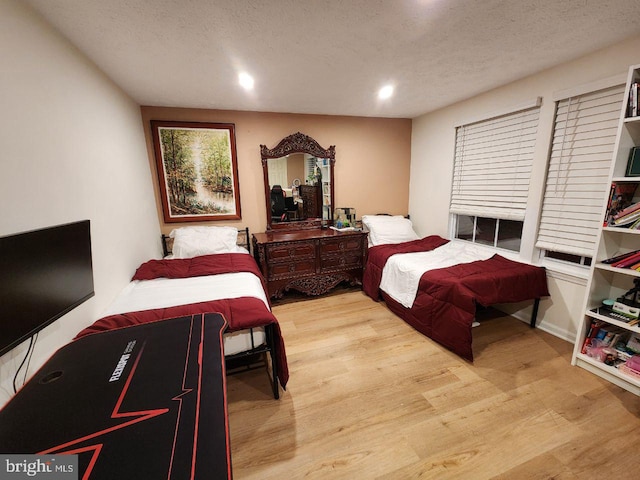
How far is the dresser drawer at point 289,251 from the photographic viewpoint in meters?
2.90

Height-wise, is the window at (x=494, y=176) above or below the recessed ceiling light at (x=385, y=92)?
below

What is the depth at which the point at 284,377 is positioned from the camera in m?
1.68

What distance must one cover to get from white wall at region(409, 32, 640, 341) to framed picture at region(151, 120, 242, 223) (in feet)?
8.39

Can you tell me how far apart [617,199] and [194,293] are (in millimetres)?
2975

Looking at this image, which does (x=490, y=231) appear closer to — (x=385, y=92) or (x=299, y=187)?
(x=385, y=92)

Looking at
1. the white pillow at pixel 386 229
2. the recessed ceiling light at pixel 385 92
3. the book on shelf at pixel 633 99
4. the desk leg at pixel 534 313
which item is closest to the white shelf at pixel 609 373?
the desk leg at pixel 534 313

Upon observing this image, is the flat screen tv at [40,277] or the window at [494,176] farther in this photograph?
the window at [494,176]

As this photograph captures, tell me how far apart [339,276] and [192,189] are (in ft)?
6.72

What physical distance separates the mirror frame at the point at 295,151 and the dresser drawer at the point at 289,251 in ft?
1.89

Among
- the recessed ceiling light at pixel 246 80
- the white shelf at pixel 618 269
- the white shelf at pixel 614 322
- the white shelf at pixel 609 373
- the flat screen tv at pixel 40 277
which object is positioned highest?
the recessed ceiling light at pixel 246 80

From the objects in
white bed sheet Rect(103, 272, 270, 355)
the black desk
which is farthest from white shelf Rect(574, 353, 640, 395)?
the black desk

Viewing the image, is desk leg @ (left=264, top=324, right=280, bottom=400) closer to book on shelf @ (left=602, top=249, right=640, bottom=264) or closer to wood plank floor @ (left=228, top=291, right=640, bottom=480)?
wood plank floor @ (left=228, top=291, right=640, bottom=480)

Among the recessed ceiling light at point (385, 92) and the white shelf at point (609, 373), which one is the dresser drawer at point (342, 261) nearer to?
the recessed ceiling light at point (385, 92)

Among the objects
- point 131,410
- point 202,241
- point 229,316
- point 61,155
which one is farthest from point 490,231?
point 61,155
